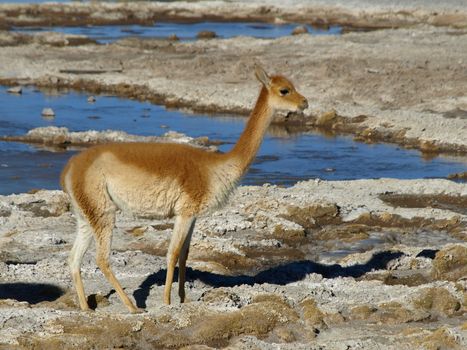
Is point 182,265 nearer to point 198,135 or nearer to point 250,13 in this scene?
point 198,135

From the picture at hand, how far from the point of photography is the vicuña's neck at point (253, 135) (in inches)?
390

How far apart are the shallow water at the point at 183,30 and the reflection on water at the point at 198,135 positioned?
16.0m

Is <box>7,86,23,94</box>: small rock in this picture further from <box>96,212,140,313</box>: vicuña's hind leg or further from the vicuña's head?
<box>96,212,140,313</box>: vicuña's hind leg

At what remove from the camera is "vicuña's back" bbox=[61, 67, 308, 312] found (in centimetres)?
945

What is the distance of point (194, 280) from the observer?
10.9m

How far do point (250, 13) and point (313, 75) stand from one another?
30889 mm

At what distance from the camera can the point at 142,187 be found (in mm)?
9477

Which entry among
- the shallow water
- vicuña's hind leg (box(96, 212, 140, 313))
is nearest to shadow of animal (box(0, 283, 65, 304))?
vicuña's hind leg (box(96, 212, 140, 313))

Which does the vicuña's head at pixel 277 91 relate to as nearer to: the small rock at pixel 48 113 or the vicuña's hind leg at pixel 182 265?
the vicuña's hind leg at pixel 182 265

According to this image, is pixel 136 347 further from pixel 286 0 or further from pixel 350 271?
pixel 286 0

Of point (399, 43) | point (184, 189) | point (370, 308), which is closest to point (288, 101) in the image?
point (184, 189)

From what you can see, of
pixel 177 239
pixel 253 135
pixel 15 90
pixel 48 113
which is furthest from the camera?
pixel 15 90

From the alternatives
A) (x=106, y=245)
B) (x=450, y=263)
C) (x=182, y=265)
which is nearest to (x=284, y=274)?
(x=450, y=263)

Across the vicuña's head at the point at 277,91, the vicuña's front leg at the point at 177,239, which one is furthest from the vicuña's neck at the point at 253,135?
the vicuña's front leg at the point at 177,239
